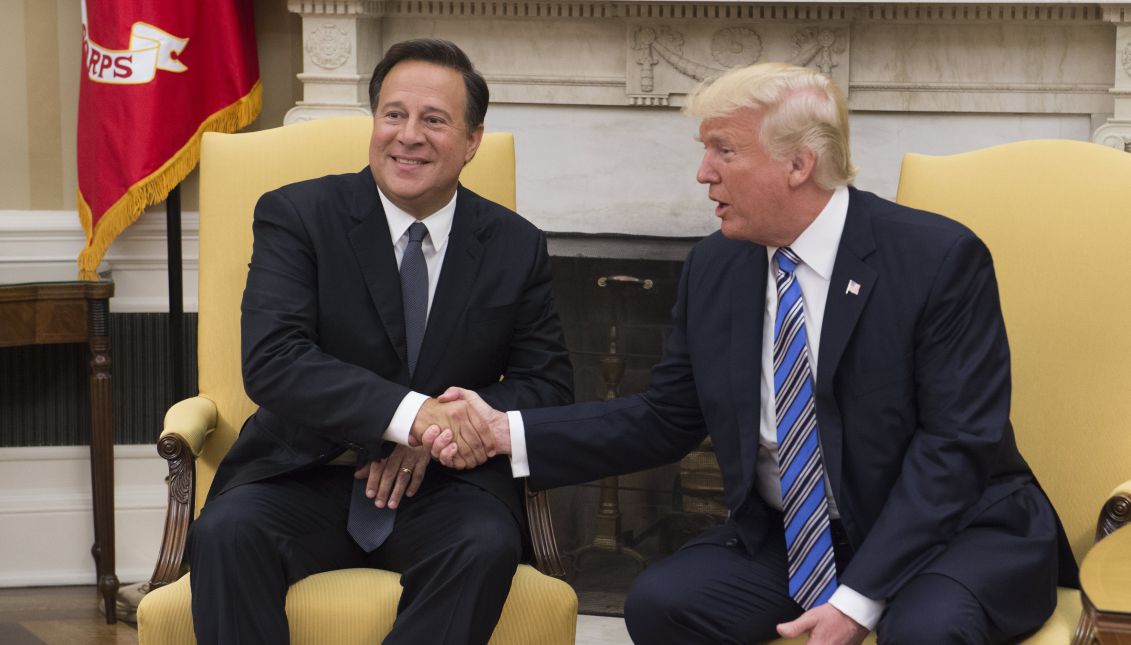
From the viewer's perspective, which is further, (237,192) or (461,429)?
(237,192)

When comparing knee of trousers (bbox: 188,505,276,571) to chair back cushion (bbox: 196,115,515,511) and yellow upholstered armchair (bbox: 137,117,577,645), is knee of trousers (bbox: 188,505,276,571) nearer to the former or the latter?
yellow upholstered armchair (bbox: 137,117,577,645)

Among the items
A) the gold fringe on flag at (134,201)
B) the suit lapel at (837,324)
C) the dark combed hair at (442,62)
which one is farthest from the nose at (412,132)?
the gold fringe on flag at (134,201)

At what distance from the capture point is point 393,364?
2434 millimetres

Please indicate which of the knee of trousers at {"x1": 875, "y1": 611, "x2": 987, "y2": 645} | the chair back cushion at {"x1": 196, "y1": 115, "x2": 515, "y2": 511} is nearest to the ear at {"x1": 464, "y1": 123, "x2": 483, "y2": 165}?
the chair back cushion at {"x1": 196, "y1": 115, "x2": 515, "y2": 511}

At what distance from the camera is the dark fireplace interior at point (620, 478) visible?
3646 mm

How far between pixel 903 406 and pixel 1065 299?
1.89ft

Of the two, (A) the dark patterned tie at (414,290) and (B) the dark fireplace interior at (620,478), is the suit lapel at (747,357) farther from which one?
(B) the dark fireplace interior at (620,478)

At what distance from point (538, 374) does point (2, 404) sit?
79.7 inches

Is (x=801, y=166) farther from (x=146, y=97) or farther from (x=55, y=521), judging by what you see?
(x=55, y=521)

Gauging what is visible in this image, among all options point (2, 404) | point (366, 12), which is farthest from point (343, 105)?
point (2, 404)

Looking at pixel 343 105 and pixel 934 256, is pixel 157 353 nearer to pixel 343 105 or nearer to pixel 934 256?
pixel 343 105

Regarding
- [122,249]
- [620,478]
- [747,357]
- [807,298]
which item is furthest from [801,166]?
[122,249]

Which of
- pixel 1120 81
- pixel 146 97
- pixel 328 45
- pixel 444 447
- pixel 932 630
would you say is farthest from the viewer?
pixel 328 45

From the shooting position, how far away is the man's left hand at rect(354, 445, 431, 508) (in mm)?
2328
